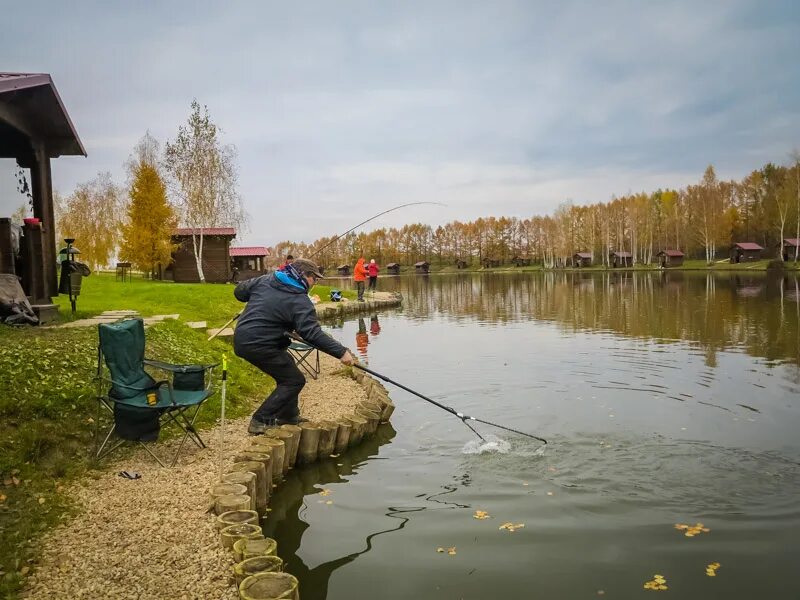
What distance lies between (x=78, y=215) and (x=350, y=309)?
37.2m

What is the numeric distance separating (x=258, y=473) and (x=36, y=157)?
32.8 feet

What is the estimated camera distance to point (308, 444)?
765 centimetres

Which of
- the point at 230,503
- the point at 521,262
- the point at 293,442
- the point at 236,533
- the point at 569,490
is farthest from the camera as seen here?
the point at 521,262

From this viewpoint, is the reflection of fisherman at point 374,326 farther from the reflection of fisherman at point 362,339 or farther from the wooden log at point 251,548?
the wooden log at point 251,548

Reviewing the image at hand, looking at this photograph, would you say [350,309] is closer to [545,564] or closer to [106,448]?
[106,448]

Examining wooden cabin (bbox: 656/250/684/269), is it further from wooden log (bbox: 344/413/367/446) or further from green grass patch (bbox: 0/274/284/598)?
wooden log (bbox: 344/413/367/446)

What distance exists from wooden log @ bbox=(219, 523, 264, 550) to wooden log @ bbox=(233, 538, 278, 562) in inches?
3.8

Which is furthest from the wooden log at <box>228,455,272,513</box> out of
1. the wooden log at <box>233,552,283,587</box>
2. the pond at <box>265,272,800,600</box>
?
the wooden log at <box>233,552,283,587</box>

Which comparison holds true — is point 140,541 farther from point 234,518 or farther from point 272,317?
point 272,317

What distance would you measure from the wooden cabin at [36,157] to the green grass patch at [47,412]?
262cm

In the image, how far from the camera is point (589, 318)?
2358 cm

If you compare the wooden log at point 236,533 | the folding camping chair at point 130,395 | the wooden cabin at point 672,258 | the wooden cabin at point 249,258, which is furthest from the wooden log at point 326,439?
the wooden cabin at point 672,258

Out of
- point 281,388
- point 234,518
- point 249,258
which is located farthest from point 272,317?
point 249,258

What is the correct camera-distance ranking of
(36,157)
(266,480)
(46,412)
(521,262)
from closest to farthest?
(266,480) → (46,412) → (36,157) → (521,262)
